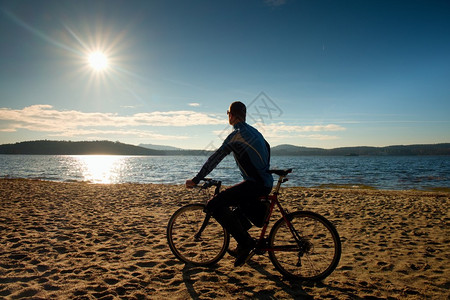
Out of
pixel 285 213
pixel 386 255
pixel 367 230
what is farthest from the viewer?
pixel 367 230

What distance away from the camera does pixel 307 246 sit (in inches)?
161

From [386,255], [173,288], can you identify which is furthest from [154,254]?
[386,255]

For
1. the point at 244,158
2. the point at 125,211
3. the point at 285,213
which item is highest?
the point at 244,158

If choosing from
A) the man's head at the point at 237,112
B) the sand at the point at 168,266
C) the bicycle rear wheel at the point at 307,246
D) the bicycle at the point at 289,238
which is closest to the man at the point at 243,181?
the man's head at the point at 237,112

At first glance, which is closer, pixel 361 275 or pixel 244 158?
pixel 244 158

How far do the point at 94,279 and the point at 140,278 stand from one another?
70 centimetres

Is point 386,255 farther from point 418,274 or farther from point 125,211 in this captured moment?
point 125,211

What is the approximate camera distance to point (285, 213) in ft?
13.5

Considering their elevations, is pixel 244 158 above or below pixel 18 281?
above

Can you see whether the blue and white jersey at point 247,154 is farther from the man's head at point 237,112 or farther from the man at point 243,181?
the man's head at point 237,112

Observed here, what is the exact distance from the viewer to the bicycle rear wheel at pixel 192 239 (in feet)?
14.9


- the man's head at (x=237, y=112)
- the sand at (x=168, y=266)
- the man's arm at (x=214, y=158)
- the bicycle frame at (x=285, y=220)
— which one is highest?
the man's head at (x=237, y=112)

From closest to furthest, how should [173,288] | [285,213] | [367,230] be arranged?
[173,288], [285,213], [367,230]

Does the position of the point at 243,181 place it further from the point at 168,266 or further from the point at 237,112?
the point at 168,266
